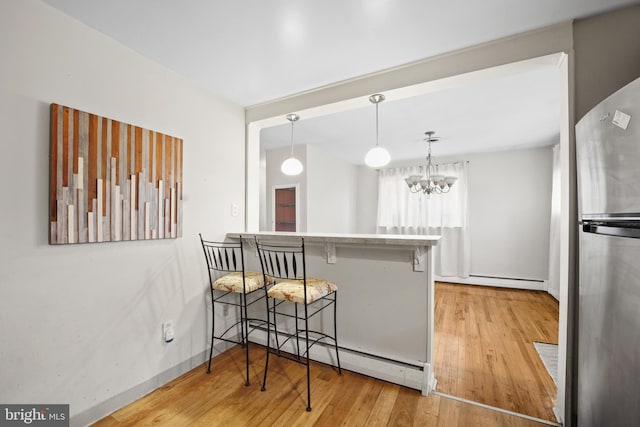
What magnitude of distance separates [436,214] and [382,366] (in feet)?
13.4

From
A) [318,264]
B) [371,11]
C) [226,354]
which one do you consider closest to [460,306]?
[318,264]

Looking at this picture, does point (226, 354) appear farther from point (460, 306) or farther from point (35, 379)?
point (460, 306)

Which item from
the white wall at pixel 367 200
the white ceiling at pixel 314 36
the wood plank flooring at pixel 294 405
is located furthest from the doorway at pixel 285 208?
the wood plank flooring at pixel 294 405

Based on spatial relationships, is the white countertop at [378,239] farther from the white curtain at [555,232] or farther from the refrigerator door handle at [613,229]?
the white curtain at [555,232]

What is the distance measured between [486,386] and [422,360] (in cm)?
53

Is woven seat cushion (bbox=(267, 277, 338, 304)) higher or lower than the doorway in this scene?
lower

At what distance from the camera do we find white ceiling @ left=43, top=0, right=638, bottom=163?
1.56m

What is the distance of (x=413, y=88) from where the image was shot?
2199mm

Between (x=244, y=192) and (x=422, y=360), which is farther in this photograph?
(x=244, y=192)

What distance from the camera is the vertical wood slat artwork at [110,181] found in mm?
1594

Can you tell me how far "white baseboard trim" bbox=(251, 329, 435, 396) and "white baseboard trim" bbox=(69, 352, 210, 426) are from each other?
1012 millimetres

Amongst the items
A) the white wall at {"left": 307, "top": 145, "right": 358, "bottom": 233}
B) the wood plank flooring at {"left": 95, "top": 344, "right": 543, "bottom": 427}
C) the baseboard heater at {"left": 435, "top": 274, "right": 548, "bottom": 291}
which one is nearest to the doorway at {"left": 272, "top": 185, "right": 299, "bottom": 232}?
the white wall at {"left": 307, "top": 145, "right": 358, "bottom": 233}

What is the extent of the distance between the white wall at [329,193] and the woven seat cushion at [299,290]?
265cm

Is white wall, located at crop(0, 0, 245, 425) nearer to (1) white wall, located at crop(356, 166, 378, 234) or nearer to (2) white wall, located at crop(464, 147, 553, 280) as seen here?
(1) white wall, located at crop(356, 166, 378, 234)
